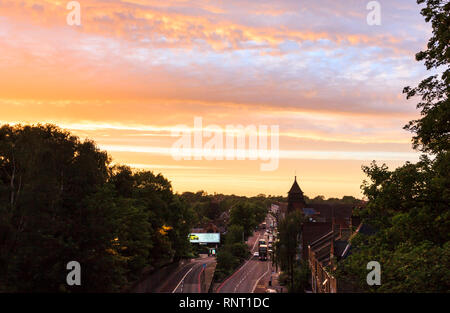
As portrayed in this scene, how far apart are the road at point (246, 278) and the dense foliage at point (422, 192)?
52.3 m

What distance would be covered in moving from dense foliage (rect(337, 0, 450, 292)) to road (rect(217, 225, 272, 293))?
52.3 metres

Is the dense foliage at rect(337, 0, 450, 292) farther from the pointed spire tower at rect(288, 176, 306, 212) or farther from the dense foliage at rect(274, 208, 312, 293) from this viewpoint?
the pointed spire tower at rect(288, 176, 306, 212)

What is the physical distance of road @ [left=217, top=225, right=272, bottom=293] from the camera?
72.8m

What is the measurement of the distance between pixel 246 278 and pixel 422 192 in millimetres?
75069

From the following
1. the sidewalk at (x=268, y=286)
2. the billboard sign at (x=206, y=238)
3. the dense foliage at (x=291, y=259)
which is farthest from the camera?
the billboard sign at (x=206, y=238)

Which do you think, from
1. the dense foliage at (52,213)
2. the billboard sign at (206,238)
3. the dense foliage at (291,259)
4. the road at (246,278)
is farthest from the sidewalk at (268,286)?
the billboard sign at (206,238)

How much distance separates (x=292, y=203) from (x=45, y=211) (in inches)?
4959

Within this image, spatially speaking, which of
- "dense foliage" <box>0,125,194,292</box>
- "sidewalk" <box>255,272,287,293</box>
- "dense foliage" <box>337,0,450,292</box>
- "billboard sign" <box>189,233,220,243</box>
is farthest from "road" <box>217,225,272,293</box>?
"dense foliage" <box>337,0,450,292</box>

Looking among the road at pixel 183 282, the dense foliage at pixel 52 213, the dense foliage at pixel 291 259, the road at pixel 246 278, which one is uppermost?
the dense foliage at pixel 52 213

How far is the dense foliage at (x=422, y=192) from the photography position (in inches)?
650

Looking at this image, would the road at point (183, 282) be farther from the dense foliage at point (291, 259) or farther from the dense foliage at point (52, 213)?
the dense foliage at point (52, 213)
